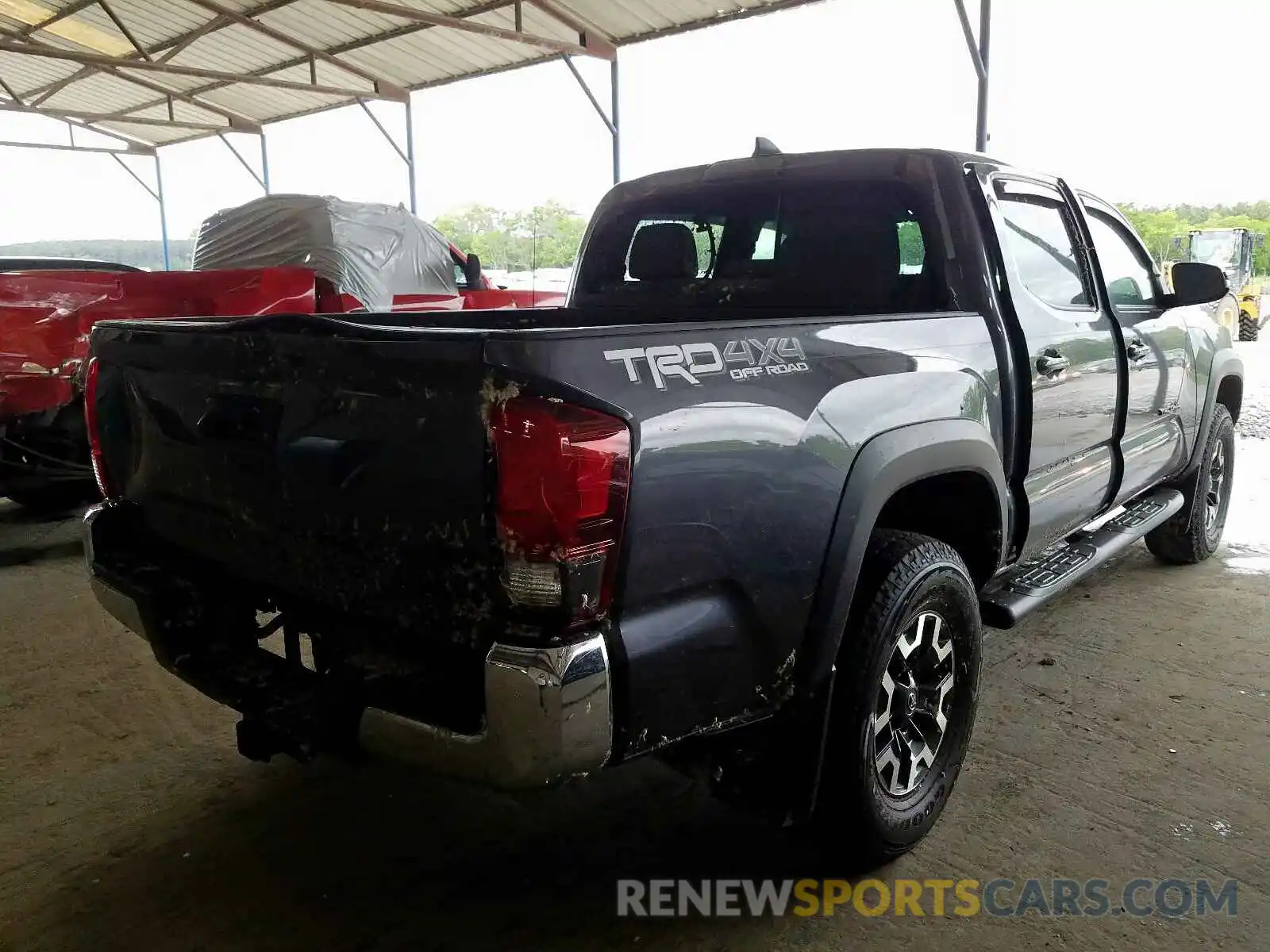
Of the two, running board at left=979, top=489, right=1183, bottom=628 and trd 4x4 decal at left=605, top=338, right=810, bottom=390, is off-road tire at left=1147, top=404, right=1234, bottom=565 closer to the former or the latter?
running board at left=979, top=489, right=1183, bottom=628

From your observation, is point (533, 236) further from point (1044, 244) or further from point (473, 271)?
point (473, 271)

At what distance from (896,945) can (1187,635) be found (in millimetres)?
2502

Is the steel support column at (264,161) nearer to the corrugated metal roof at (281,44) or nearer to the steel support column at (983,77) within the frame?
the corrugated metal roof at (281,44)

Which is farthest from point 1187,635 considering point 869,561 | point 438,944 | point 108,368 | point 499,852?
point 108,368

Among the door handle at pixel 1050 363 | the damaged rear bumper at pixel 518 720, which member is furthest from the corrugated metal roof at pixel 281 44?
the damaged rear bumper at pixel 518 720

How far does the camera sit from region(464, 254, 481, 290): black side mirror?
27.7ft

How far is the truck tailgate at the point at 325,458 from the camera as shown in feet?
5.17

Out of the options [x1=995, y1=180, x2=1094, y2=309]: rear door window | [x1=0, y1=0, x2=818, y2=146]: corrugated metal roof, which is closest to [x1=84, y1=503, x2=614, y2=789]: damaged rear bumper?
[x1=995, y1=180, x2=1094, y2=309]: rear door window

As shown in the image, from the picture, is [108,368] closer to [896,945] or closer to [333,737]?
[333,737]

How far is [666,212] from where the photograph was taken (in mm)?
3416

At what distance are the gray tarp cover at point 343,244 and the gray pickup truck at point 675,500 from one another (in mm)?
5813

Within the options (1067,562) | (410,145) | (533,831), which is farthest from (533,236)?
(410,145)

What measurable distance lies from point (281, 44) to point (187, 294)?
11.1m

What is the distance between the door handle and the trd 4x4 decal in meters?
1.20
